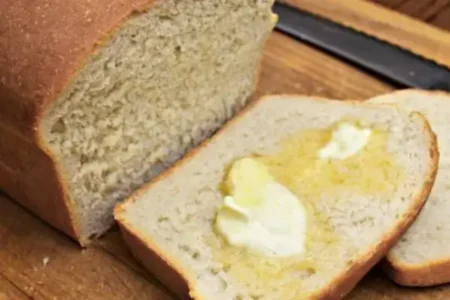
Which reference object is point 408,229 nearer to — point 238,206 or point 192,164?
point 238,206

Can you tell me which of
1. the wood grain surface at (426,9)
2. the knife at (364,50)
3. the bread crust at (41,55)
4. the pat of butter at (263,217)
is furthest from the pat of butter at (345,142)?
the wood grain surface at (426,9)

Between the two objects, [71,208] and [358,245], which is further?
[71,208]

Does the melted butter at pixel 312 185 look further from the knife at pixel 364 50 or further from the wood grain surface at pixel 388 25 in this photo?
the wood grain surface at pixel 388 25

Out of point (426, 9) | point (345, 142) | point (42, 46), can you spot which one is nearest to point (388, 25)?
point (426, 9)

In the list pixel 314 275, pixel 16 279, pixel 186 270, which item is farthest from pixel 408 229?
pixel 16 279

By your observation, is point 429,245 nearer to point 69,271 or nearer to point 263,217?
point 263,217

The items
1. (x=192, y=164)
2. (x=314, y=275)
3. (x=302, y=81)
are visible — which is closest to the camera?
(x=314, y=275)

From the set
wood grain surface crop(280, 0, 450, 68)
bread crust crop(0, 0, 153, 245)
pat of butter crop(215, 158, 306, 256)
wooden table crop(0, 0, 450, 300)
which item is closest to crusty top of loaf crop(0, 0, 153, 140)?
bread crust crop(0, 0, 153, 245)

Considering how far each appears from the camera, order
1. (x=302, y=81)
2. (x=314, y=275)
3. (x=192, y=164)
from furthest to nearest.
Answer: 1. (x=302, y=81)
2. (x=192, y=164)
3. (x=314, y=275)
